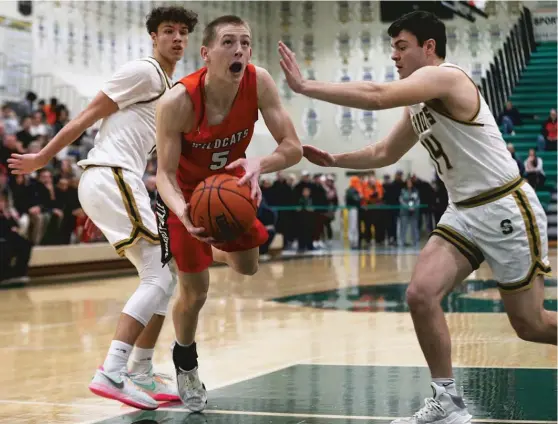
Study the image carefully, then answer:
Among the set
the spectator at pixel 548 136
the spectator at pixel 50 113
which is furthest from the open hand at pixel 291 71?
the spectator at pixel 548 136

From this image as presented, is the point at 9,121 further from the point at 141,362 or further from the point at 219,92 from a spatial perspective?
the point at 219,92

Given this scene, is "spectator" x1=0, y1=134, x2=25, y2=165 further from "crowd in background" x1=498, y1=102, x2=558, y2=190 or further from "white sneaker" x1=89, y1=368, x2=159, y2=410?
"crowd in background" x1=498, y1=102, x2=558, y2=190

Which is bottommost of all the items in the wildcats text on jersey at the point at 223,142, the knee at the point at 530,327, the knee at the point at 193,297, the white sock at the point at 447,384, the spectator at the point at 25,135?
the white sock at the point at 447,384

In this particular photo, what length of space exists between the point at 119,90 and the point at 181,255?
3.26 feet

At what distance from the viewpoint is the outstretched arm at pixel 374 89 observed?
4.15 metres

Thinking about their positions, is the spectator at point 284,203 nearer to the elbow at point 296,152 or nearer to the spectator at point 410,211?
the spectator at point 410,211

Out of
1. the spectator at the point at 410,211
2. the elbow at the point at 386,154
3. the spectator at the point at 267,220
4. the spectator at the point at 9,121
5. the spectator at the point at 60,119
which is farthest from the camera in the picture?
the spectator at the point at 410,211

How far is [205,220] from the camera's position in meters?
4.33

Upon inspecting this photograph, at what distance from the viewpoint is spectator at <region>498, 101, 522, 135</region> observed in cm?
2552

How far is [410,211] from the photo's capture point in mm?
21781

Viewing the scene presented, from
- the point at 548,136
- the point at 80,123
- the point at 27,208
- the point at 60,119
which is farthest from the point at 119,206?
the point at 548,136

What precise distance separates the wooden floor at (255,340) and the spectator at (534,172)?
31.9ft

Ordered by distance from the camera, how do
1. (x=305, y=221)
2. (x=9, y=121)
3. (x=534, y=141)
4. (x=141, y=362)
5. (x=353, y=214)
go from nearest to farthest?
1. (x=141, y=362)
2. (x=9, y=121)
3. (x=305, y=221)
4. (x=353, y=214)
5. (x=534, y=141)

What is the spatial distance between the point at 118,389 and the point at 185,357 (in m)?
0.46
